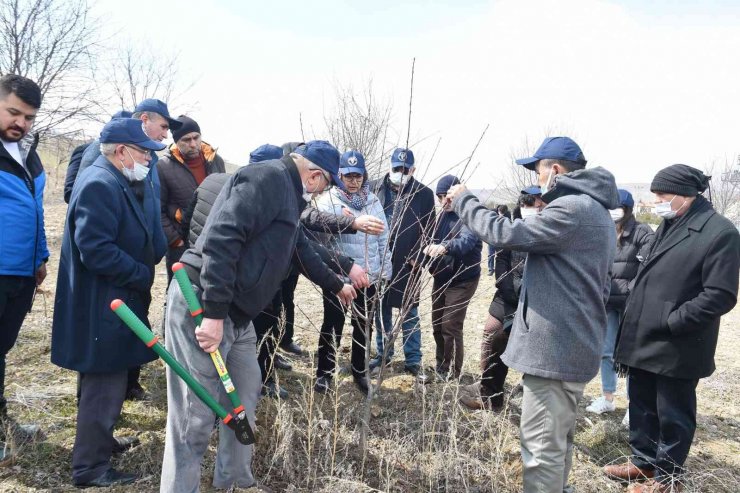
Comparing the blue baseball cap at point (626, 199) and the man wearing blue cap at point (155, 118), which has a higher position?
the man wearing blue cap at point (155, 118)

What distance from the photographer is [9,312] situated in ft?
9.37

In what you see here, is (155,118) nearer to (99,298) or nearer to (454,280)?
(99,298)

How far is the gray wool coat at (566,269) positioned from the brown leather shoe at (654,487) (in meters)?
1.19

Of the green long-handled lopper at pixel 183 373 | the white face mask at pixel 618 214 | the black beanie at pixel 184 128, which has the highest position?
the black beanie at pixel 184 128

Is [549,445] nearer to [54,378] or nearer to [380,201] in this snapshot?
[380,201]

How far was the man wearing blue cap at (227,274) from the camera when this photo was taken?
2.21 metres

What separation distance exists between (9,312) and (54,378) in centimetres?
133

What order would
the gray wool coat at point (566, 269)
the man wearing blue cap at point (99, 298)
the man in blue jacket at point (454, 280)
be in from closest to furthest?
1. the gray wool coat at point (566, 269)
2. the man wearing blue cap at point (99, 298)
3. the man in blue jacket at point (454, 280)

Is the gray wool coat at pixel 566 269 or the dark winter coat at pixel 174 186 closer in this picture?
the gray wool coat at pixel 566 269

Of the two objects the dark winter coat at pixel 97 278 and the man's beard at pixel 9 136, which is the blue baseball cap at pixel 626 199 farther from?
the man's beard at pixel 9 136

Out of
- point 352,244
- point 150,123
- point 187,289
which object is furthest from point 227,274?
point 150,123

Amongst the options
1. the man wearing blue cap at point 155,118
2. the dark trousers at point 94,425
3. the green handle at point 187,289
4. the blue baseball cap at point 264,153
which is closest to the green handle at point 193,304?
the green handle at point 187,289

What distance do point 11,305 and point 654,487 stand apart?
4.17 m

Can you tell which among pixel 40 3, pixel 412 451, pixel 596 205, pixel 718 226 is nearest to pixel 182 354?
pixel 412 451
